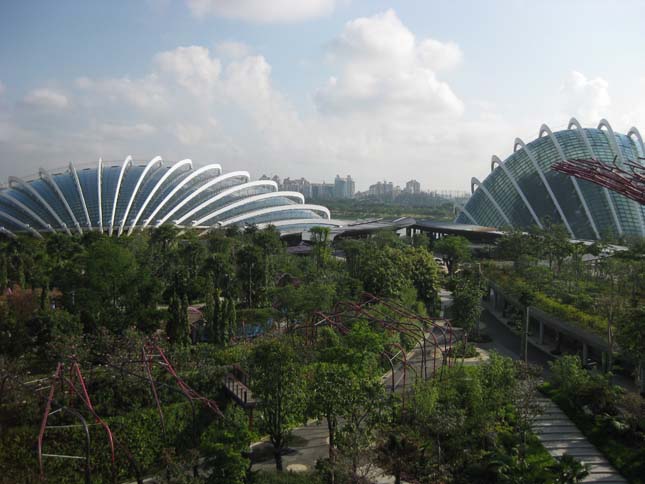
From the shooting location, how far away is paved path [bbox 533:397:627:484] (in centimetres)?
1609

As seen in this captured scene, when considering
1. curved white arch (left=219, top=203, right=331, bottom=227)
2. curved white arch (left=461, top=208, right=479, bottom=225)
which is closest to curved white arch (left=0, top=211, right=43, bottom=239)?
curved white arch (left=219, top=203, right=331, bottom=227)

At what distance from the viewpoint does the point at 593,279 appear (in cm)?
3800

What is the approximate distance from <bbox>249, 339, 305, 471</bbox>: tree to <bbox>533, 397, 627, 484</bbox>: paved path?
7.80 metres

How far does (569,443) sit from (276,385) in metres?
10.3

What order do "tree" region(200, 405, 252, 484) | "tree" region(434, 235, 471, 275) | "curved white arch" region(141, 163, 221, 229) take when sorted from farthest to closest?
"curved white arch" region(141, 163, 221, 229) → "tree" region(434, 235, 471, 275) → "tree" region(200, 405, 252, 484)

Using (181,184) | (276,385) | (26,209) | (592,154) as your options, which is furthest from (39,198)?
(592,154)

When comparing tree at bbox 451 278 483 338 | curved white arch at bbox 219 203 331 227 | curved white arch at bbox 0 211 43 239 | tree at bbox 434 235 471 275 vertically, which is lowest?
tree at bbox 451 278 483 338

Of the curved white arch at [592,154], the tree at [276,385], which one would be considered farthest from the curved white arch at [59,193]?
the curved white arch at [592,154]

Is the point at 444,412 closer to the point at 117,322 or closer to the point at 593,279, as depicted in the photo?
the point at 117,322

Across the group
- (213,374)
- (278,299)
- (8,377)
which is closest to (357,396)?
(213,374)

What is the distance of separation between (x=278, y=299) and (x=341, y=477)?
17.7m

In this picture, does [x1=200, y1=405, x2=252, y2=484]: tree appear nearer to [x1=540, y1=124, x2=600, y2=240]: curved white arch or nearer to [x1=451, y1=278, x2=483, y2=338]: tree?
[x1=451, y1=278, x2=483, y2=338]: tree

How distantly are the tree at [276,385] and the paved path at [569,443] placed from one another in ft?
25.6

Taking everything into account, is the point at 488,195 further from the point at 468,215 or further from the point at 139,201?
the point at 139,201
